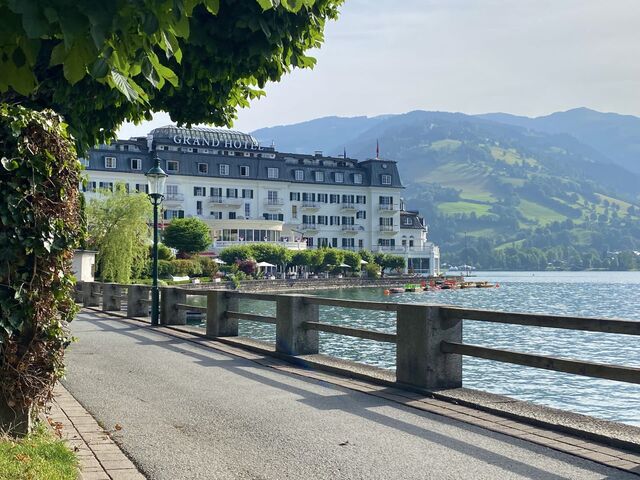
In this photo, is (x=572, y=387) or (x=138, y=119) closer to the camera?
(x=138, y=119)

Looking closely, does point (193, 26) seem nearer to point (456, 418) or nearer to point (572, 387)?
point (456, 418)

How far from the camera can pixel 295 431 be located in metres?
7.62

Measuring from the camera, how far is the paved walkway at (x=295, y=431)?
6.25 metres

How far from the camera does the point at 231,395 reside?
979 centimetres

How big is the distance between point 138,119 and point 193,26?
3.65 metres

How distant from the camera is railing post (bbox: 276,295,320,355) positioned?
13172 mm

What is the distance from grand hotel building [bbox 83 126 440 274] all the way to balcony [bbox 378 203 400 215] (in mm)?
176

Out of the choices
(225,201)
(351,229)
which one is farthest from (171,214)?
(351,229)

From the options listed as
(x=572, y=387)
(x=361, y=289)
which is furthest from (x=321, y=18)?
(x=361, y=289)

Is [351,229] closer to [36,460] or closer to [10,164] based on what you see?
[10,164]

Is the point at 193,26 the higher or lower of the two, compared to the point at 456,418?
higher

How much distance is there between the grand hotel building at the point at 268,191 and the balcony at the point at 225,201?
15cm

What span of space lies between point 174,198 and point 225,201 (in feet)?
27.7

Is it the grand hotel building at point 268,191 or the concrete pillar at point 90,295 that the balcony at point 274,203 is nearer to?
the grand hotel building at point 268,191
